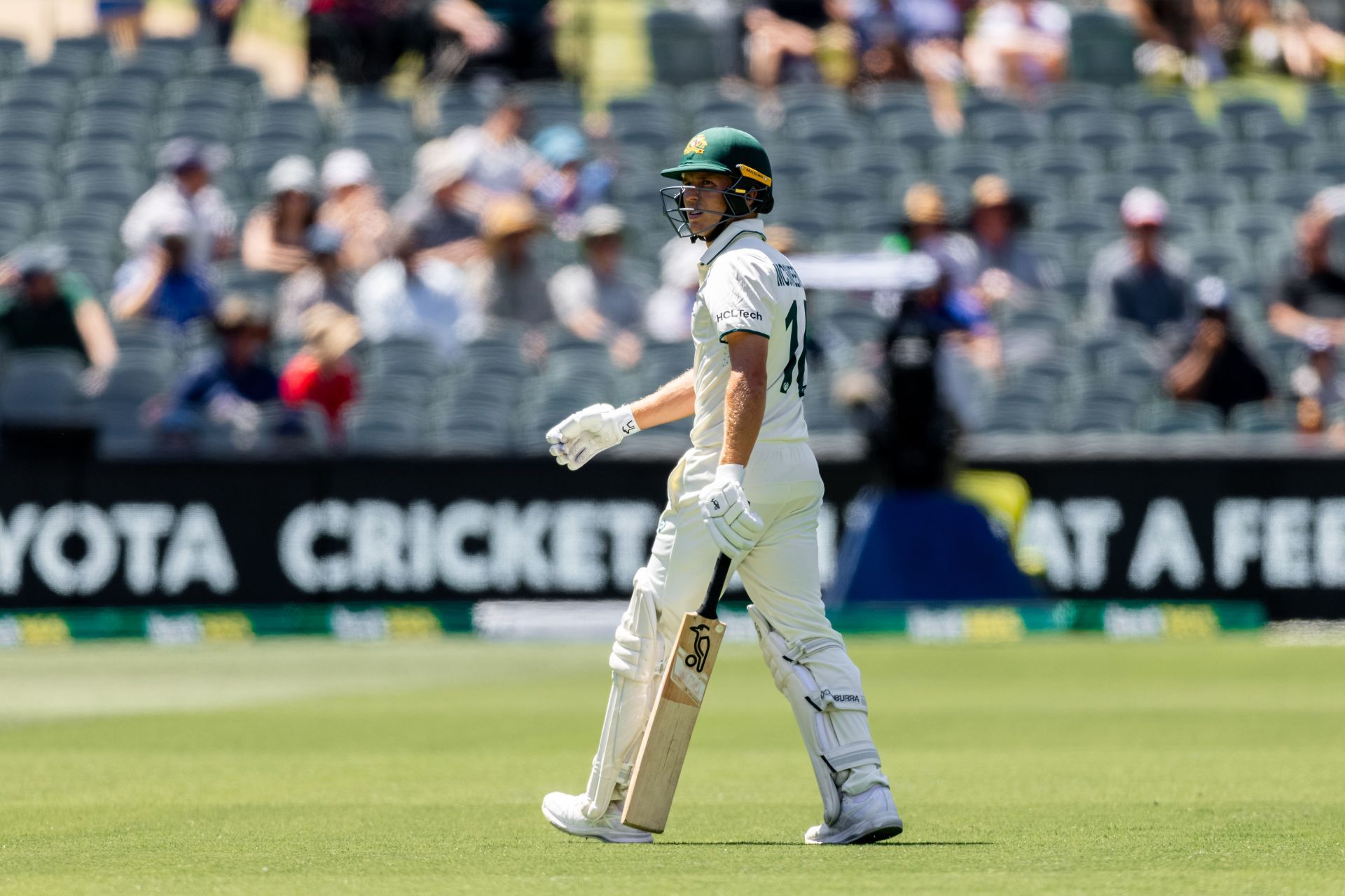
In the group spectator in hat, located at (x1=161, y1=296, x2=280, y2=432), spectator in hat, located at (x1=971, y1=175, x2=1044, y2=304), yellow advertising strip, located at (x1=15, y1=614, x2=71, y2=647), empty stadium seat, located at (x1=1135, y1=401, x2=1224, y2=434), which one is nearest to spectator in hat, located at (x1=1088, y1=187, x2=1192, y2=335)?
spectator in hat, located at (x1=971, y1=175, x2=1044, y2=304)

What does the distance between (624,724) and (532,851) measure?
1.66 feet

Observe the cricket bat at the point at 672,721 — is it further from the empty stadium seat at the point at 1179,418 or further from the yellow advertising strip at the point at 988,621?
the empty stadium seat at the point at 1179,418

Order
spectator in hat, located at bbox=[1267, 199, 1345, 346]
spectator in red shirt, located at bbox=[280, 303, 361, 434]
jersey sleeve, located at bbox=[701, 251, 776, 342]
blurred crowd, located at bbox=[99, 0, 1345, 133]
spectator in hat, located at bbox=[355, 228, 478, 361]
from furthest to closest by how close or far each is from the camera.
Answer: blurred crowd, located at bbox=[99, 0, 1345, 133], spectator in hat, located at bbox=[1267, 199, 1345, 346], spectator in hat, located at bbox=[355, 228, 478, 361], spectator in red shirt, located at bbox=[280, 303, 361, 434], jersey sleeve, located at bbox=[701, 251, 776, 342]

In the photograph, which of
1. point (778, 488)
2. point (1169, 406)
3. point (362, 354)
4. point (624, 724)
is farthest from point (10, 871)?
point (1169, 406)

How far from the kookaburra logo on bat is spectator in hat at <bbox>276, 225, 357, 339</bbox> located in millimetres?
9542

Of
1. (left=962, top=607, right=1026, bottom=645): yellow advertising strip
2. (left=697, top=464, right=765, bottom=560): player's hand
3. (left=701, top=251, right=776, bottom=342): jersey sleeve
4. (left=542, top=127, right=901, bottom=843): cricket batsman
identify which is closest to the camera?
(left=697, top=464, right=765, bottom=560): player's hand

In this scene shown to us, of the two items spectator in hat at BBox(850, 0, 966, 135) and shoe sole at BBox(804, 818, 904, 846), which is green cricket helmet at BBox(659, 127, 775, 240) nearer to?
shoe sole at BBox(804, 818, 904, 846)

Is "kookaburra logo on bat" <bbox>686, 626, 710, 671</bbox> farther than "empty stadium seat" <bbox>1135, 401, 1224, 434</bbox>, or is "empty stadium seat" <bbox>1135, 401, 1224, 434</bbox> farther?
"empty stadium seat" <bbox>1135, 401, 1224, 434</bbox>

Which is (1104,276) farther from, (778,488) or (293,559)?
(778,488)

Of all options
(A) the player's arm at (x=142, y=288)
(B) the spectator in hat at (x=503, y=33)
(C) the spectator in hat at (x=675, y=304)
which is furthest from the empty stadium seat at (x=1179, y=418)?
(A) the player's arm at (x=142, y=288)

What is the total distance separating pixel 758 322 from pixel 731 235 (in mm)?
380

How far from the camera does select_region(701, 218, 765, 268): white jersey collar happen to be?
6043 millimetres

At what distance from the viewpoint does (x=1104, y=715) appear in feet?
31.5

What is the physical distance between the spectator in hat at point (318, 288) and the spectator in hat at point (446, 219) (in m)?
0.84
